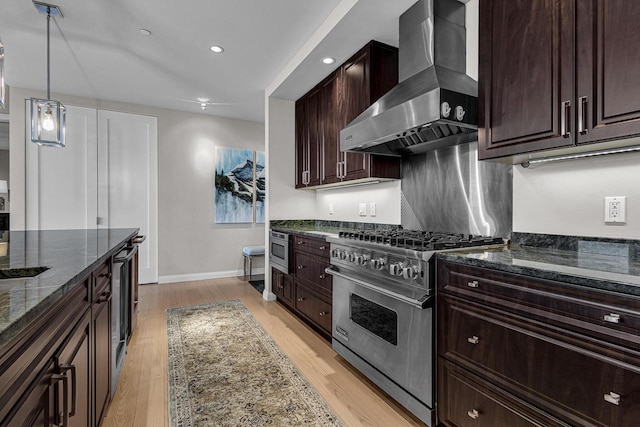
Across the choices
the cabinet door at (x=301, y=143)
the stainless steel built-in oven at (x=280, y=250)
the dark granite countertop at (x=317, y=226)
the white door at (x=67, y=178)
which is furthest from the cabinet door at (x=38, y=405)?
the white door at (x=67, y=178)

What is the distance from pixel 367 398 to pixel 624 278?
4.90ft

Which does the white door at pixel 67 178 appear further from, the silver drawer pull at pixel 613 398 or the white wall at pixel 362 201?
the silver drawer pull at pixel 613 398

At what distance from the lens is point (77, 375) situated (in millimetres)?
1102

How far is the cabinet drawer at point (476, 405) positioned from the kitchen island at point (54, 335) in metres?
1.52

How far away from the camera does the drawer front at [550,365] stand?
0.97 meters

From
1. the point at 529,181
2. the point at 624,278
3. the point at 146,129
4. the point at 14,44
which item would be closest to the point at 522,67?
the point at 529,181

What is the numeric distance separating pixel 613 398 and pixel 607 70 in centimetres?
118

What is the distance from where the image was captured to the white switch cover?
4.70ft

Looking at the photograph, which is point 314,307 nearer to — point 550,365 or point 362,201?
point 362,201

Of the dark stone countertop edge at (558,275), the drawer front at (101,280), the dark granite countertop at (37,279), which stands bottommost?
the drawer front at (101,280)

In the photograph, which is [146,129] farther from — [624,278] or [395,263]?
[624,278]

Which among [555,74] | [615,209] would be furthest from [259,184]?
[615,209]

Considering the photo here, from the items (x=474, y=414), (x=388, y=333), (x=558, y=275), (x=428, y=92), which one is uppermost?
(x=428, y=92)

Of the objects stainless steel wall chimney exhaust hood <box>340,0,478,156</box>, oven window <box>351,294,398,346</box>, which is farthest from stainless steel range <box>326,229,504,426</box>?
stainless steel wall chimney exhaust hood <box>340,0,478,156</box>
